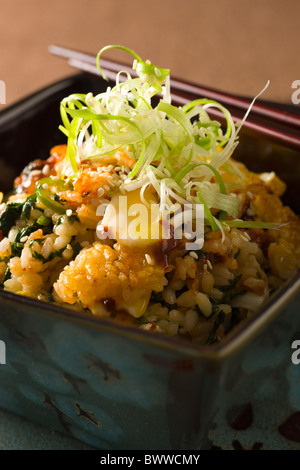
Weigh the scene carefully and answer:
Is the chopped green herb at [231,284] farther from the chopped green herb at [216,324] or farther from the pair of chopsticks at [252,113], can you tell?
the pair of chopsticks at [252,113]

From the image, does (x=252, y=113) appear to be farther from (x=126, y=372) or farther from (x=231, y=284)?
(x=126, y=372)

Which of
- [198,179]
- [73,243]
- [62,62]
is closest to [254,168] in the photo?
[198,179]

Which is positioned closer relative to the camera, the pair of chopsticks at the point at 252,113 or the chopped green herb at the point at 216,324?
the chopped green herb at the point at 216,324

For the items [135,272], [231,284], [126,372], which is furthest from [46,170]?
[126,372]

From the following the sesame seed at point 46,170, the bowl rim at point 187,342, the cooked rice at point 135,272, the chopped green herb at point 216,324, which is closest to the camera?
the bowl rim at point 187,342

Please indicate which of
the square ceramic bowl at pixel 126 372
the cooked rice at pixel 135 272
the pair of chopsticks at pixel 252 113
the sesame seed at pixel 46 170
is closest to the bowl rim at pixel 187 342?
the square ceramic bowl at pixel 126 372

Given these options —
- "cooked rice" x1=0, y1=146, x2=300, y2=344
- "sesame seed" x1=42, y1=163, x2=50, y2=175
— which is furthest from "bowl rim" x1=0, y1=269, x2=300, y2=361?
"sesame seed" x1=42, y1=163, x2=50, y2=175

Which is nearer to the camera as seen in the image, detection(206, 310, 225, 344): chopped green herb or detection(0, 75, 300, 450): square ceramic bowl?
detection(0, 75, 300, 450): square ceramic bowl

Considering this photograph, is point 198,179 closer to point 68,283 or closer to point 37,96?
point 68,283

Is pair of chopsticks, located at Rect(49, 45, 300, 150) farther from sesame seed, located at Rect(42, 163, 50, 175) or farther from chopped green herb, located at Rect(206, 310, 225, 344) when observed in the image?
chopped green herb, located at Rect(206, 310, 225, 344)
